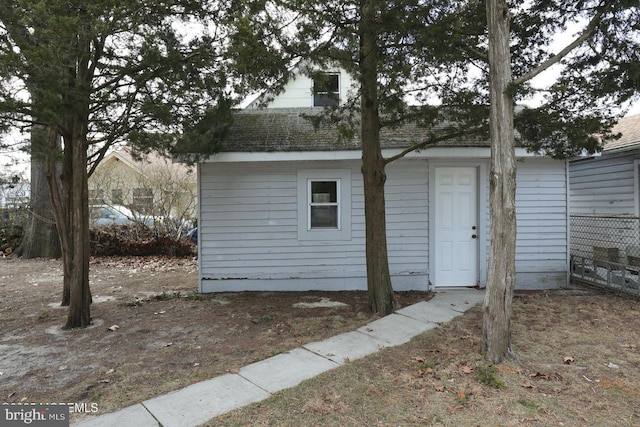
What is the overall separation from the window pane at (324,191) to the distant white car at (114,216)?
293 inches

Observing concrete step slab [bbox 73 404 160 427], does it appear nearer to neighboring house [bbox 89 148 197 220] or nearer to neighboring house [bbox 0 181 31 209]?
neighboring house [bbox 89 148 197 220]

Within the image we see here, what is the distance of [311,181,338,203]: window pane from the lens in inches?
294

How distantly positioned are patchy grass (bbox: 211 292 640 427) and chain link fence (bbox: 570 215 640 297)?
2.32 m

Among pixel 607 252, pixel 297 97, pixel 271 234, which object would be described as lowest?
pixel 607 252

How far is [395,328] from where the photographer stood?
507 centimetres

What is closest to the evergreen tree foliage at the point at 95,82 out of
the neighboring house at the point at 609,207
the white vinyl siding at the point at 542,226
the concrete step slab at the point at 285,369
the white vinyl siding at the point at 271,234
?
the white vinyl siding at the point at 271,234

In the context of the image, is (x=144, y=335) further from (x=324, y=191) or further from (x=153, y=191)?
(x=153, y=191)

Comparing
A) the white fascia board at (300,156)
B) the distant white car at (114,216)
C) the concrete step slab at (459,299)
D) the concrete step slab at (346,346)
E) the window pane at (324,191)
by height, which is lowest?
the concrete step slab at (346,346)

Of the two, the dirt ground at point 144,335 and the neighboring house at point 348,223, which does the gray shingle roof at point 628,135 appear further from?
the dirt ground at point 144,335

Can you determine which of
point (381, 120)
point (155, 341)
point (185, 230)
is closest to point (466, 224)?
point (381, 120)

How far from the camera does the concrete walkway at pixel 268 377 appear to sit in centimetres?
298

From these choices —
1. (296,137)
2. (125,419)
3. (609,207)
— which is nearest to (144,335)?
(125,419)

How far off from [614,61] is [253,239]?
20.1ft

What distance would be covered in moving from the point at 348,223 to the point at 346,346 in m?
3.26
